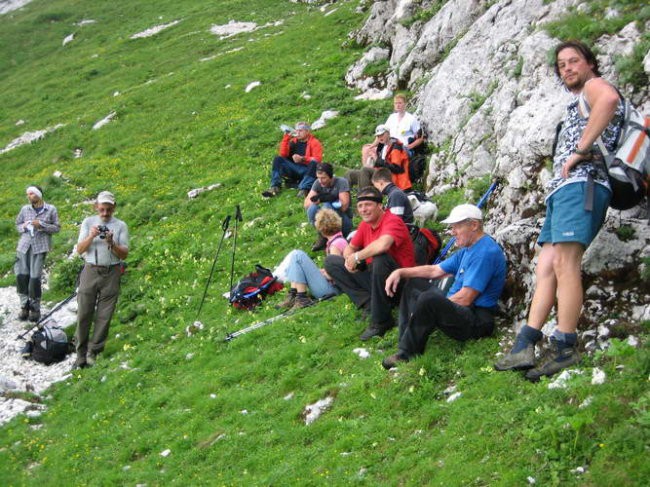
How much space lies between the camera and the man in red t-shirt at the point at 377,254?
9.95 m

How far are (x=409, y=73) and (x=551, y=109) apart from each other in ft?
41.8

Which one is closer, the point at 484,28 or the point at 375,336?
the point at 375,336

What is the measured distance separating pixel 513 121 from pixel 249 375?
6.50 m

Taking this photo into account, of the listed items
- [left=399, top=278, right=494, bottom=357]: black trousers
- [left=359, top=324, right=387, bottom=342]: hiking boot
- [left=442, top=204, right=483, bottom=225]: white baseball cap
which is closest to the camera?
[left=399, top=278, right=494, bottom=357]: black trousers

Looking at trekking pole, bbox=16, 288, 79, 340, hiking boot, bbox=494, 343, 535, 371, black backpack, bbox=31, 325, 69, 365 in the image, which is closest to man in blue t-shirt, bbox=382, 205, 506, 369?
hiking boot, bbox=494, 343, 535, 371

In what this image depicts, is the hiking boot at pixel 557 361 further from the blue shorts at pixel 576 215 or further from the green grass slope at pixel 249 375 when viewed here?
the blue shorts at pixel 576 215

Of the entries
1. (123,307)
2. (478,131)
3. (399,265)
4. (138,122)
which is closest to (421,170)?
(478,131)

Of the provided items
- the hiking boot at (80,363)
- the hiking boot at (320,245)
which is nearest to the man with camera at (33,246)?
the hiking boot at (80,363)

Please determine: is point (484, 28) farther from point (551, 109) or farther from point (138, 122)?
point (138, 122)

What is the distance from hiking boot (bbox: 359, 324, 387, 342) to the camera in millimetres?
10311

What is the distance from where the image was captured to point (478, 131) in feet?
47.5

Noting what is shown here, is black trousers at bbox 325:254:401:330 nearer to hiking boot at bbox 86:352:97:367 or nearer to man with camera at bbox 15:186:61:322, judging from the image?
hiking boot at bbox 86:352:97:367

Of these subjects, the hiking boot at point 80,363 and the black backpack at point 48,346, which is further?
the black backpack at point 48,346

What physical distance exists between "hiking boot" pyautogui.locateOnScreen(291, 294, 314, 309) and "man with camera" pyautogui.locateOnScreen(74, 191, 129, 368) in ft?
12.7
